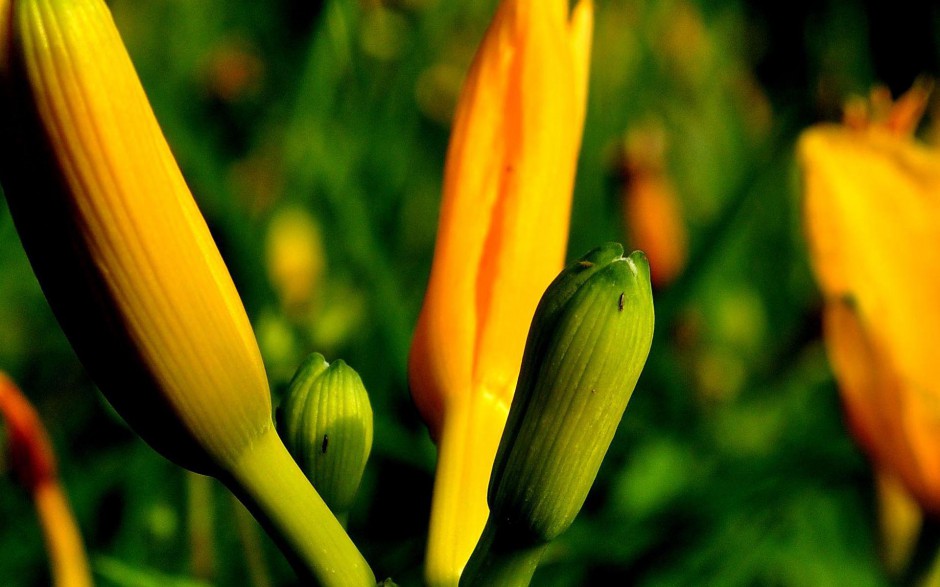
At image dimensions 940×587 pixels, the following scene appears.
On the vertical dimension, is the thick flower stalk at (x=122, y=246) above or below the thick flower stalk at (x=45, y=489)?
above

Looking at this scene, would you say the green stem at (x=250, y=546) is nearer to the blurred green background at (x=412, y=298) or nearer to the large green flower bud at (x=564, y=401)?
the blurred green background at (x=412, y=298)

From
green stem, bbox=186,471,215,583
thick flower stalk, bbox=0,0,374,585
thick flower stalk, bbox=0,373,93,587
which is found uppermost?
thick flower stalk, bbox=0,0,374,585

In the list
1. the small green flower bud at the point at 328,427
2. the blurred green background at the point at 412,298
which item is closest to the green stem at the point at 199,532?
the blurred green background at the point at 412,298

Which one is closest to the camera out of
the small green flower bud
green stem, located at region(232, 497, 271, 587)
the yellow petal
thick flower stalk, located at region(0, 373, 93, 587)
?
the yellow petal

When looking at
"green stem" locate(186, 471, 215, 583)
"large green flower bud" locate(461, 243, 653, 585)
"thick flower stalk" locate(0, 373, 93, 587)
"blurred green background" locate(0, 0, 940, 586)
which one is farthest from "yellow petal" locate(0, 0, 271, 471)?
"green stem" locate(186, 471, 215, 583)

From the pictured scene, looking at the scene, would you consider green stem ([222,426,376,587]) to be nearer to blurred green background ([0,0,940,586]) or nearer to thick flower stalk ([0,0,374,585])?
thick flower stalk ([0,0,374,585])
